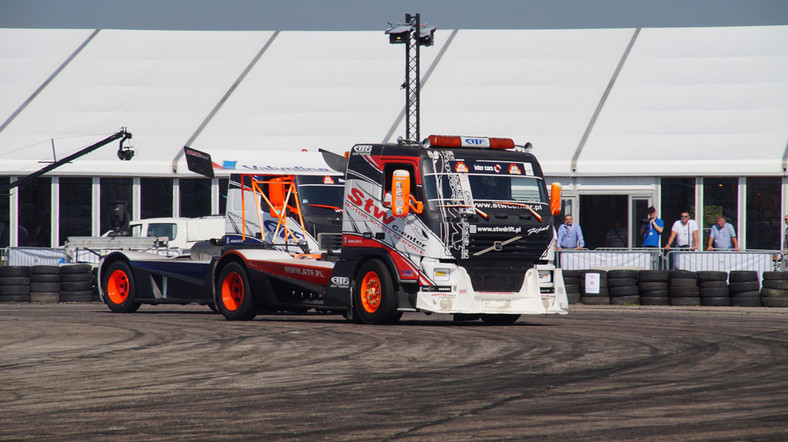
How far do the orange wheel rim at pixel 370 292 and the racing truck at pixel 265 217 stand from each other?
1.86 metres

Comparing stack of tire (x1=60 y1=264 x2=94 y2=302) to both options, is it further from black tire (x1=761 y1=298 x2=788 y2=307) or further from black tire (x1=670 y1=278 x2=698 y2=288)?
black tire (x1=761 y1=298 x2=788 y2=307)

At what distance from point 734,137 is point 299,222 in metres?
14.9

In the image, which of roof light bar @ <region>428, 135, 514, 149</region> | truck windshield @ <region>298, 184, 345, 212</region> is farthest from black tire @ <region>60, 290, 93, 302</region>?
roof light bar @ <region>428, 135, 514, 149</region>

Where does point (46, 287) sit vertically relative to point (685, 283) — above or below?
below

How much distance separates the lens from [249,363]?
1082 centimetres

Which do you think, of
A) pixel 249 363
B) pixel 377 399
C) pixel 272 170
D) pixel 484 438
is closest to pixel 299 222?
pixel 272 170

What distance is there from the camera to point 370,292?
52.3ft

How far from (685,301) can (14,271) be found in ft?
46.0

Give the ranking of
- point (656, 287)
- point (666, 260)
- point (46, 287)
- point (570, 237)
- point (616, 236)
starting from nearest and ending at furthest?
point (656, 287) → point (46, 287) → point (666, 260) → point (570, 237) → point (616, 236)

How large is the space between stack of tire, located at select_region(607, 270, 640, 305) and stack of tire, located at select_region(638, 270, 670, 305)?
0.84 feet

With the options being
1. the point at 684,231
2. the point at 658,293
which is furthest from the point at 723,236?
the point at 658,293

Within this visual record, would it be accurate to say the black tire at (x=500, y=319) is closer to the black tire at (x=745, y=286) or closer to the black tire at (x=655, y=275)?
the black tire at (x=655, y=275)

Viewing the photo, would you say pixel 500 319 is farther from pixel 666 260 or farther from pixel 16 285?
pixel 16 285

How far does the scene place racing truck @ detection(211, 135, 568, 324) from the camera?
1525 cm
